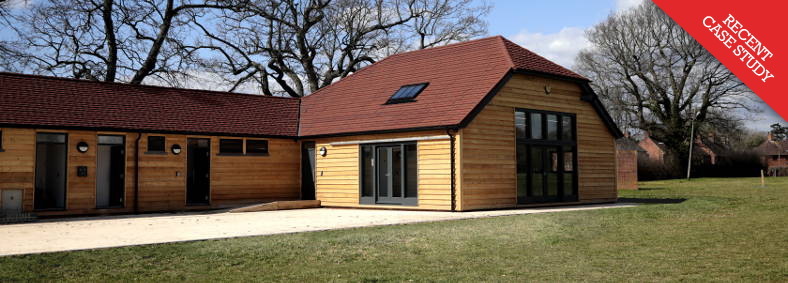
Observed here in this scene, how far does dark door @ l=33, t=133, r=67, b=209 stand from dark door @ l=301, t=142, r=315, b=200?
6.74 m

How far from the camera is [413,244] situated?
372 inches

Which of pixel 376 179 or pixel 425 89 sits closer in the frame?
pixel 376 179

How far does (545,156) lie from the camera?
1911 cm

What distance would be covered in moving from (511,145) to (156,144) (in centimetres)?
926

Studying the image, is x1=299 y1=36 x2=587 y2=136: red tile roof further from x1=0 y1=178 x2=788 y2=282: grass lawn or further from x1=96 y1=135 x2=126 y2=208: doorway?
x1=0 y1=178 x2=788 y2=282: grass lawn

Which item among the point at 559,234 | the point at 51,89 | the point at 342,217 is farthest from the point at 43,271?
the point at 51,89

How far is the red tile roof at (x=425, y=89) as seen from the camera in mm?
17641

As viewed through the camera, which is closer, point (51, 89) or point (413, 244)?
point (413, 244)

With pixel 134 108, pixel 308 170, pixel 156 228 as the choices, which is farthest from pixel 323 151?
pixel 156 228

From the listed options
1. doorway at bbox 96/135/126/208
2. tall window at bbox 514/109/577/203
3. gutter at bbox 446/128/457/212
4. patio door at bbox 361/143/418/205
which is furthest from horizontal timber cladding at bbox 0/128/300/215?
tall window at bbox 514/109/577/203

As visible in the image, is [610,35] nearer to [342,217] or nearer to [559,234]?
[342,217]

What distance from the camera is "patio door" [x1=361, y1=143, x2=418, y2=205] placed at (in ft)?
59.1

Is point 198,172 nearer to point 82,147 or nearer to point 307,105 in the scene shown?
point 82,147

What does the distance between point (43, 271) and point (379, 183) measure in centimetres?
1165
